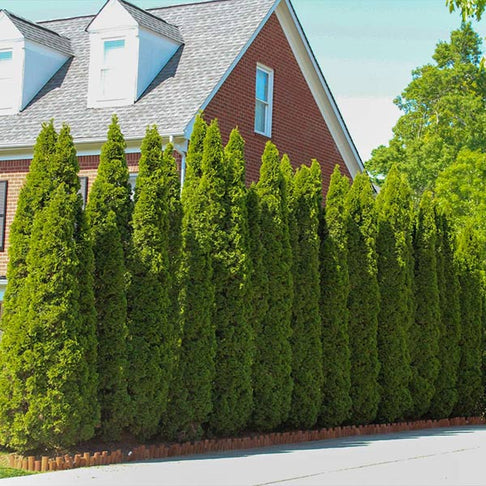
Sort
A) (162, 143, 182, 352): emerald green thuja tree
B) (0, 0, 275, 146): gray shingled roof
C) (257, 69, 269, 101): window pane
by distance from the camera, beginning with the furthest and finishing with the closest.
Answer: (257, 69, 269, 101): window pane < (0, 0, 275, 146): gray shingled roof < (162, 143, 182, 352): emerald green thuja tree

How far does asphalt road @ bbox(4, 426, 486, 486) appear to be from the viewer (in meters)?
9.34

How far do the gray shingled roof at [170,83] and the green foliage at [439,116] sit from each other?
21714 millimetres

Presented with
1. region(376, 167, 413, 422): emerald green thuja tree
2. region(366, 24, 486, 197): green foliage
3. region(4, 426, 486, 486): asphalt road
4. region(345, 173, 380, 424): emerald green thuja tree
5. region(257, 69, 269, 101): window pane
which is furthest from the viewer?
region(366, 24, 486, 197): green foliage

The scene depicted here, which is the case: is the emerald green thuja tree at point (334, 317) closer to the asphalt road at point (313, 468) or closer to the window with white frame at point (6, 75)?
the asphalt road at point (313, 468)

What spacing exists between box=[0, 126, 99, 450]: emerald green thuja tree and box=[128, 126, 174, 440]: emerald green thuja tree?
2.57 feet

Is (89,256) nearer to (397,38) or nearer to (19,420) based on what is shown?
(19,420)

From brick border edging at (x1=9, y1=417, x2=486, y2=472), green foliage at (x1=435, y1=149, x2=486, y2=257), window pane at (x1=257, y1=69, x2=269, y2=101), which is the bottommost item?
brick border edging at (x1=9, y1=417, x2=486, y2=472)

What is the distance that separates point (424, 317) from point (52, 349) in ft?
31.6

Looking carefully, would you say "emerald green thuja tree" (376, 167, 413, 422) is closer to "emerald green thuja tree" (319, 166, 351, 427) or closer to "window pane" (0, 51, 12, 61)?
"emerald green thuja tree" (319, 166, 351, 427)

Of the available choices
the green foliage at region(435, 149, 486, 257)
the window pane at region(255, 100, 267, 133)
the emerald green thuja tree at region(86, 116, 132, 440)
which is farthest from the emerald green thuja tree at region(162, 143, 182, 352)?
the green foliage at region(435, 149, 486, 257)

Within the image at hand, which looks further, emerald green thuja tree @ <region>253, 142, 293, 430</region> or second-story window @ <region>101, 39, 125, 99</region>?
second-story window @ <region>101, 39, 125, 99</region>

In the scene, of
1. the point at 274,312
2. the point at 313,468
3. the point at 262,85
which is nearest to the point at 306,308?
the point at 274,312

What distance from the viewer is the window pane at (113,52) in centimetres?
1956

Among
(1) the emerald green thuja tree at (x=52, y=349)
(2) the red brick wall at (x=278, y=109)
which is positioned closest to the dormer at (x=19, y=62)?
(2) the red brick wall at (x=278, y=109)
